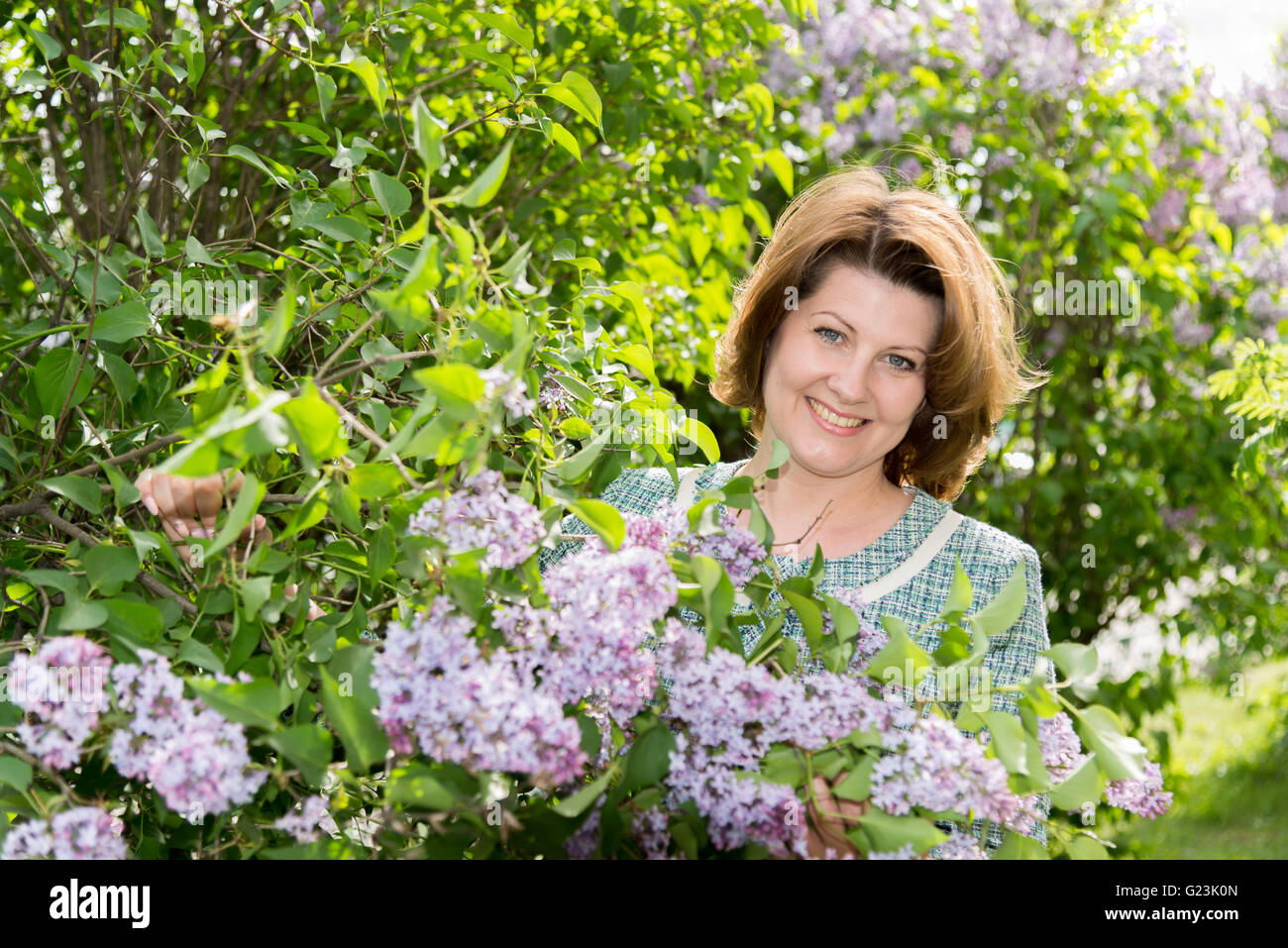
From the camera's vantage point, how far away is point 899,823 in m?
0.79

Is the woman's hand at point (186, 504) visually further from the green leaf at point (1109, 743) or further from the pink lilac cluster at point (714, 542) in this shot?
the green leaf at point (1109, 743)

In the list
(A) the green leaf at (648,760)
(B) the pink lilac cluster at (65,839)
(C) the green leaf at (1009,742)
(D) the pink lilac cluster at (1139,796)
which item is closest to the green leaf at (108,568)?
(B) the pink lilac cluster at (65,839)

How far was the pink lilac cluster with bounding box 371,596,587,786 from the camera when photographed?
69cm

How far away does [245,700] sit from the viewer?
723mm

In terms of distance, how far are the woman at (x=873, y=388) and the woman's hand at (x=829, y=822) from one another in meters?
0.59

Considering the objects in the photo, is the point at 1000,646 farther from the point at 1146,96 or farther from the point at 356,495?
the point at 1146,96

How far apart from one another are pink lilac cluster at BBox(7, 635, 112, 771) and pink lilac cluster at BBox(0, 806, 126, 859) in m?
0.03

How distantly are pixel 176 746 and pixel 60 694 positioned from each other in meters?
0.09

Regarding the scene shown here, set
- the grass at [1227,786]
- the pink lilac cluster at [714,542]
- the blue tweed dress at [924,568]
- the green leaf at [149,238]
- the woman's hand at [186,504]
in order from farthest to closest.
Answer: the grass at [1227,786], the blue tweed dress at [924,568], the green leaf at [149,238], the woman's hand at [186,504], the pink lilac cluster at [714,542]

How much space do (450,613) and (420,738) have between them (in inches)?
3.6

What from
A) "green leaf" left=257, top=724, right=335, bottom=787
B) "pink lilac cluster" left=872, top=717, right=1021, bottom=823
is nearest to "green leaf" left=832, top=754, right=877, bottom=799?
"pink lilac cluster" left=872, top=717, right=1021, bottom=823

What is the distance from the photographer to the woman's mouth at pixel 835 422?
154cm
